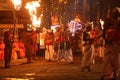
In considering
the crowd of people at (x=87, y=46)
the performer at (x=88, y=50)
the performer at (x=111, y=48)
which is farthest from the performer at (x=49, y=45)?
the performer at (x=111, y=48)

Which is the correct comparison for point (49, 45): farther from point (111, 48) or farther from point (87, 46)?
point (111, 48)

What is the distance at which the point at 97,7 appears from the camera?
61938 mm

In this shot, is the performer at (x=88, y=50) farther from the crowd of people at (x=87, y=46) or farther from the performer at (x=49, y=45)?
the performer at (x=49, y=45)

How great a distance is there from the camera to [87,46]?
18906mm

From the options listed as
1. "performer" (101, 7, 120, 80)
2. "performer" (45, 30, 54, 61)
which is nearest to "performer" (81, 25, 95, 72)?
"performer" (101, 7, 120, 80)

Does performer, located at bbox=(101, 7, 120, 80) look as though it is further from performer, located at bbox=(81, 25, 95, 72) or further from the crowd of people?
performer, located at bbox=(81, 25, 95, 72)

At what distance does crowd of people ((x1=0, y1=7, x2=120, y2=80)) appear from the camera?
1362 cm

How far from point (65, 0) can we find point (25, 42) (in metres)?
35.5

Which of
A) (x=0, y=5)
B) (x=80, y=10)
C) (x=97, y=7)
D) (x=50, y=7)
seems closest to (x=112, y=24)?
(x=0, y=5)

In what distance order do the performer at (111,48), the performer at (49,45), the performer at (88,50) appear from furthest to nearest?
the performer at (49,45)
the performer at (88,50)
the performer at (111,48)

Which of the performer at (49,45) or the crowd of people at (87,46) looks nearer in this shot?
the crowd of people at (87,46)

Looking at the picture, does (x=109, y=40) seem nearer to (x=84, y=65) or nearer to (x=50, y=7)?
(x=84, y=65)

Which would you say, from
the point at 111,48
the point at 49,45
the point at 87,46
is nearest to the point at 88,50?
the point at 87,46

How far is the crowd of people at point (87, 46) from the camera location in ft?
44.7
